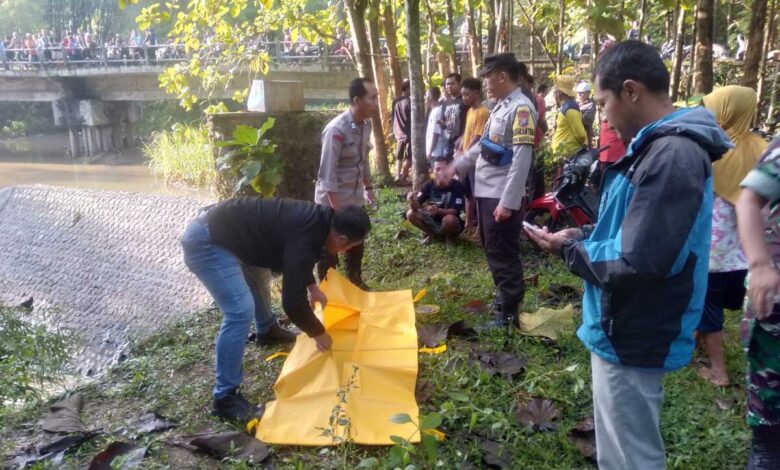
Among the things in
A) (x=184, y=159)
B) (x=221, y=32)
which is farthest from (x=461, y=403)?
(x=184, y=159)

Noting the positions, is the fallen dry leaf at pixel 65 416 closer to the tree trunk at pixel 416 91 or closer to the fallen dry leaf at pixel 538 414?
the fallen dry leaf at pixel 538 414

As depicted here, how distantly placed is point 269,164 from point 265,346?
1.96 metres

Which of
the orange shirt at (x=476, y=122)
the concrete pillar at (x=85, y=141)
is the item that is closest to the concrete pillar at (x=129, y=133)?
the concrete pillar at (x=85, y=141)

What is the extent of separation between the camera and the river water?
1798cm

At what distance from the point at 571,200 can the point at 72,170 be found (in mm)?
22699

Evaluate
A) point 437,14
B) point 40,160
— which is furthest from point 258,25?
point 40,160

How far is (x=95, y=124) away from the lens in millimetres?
25375

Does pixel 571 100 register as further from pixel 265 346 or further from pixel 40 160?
pixel 40 160

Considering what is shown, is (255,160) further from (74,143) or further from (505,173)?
(74,143)

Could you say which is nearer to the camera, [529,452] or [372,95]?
[529,452]

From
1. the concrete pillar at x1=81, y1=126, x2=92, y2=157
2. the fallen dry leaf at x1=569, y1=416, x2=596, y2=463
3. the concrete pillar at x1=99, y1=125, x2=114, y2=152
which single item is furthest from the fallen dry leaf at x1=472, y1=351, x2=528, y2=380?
the concrete pillar at x1=99, y1=125, x2=114, y2=152

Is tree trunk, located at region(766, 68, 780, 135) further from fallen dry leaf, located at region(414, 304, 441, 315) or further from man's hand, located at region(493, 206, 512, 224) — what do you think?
fallen dry leaf, located at region(414, 304, 441, 315)

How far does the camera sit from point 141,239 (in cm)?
1063

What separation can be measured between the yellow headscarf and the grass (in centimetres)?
103
